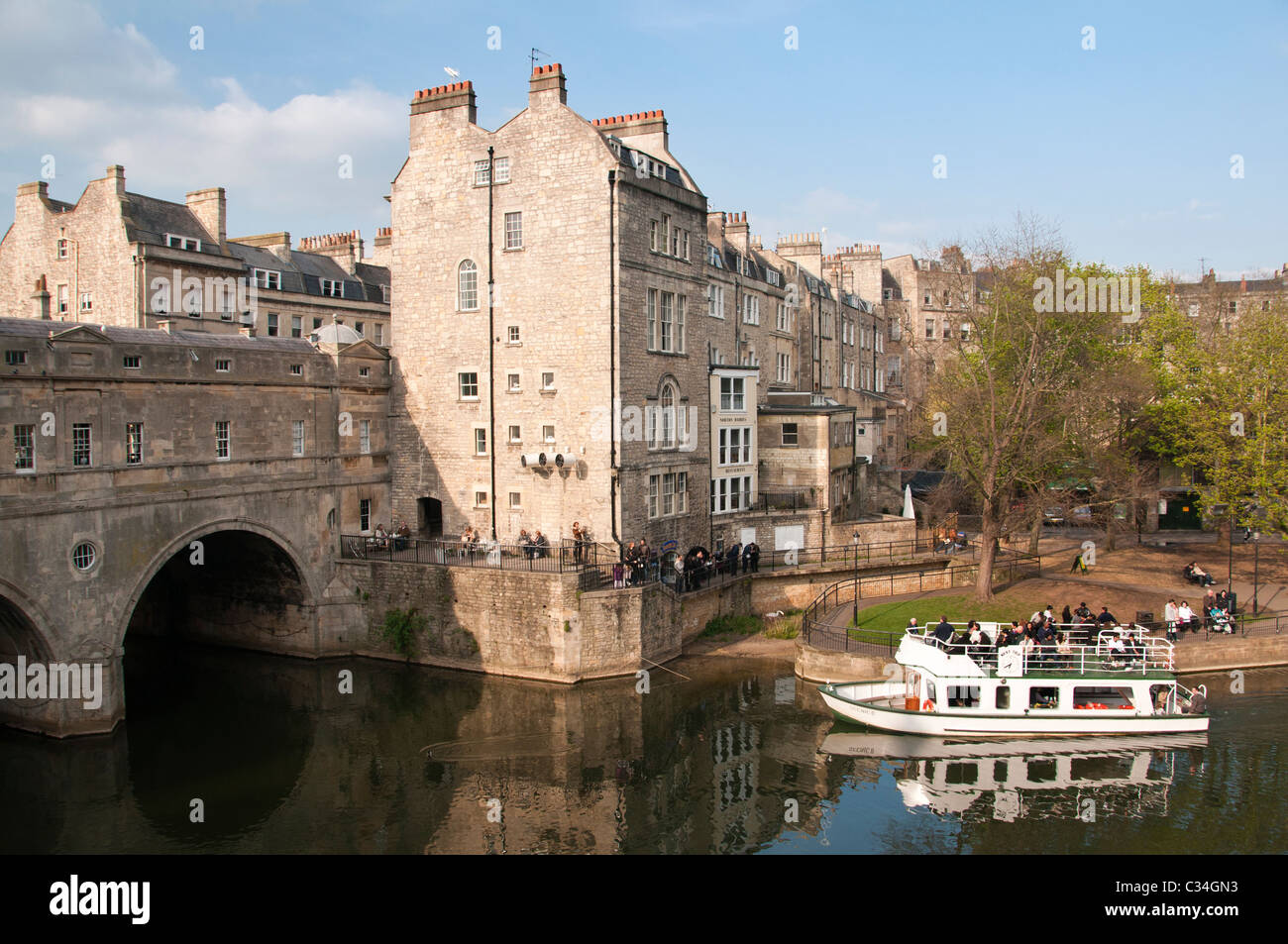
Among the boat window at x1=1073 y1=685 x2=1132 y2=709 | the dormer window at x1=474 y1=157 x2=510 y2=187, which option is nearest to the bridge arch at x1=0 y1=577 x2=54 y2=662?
the dormer window at x1=474 y1=157 x2=510 y2=187

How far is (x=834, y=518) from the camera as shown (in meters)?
43.1

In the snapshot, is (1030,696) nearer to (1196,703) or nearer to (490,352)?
(1196,703)

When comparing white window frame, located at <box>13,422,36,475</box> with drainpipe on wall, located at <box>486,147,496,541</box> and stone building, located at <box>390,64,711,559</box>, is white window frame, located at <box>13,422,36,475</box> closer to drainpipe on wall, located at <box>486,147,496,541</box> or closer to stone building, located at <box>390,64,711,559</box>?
stone building, located at <box>390,64,711,559</box>

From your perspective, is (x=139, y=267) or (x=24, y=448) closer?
(x=24, y=448)

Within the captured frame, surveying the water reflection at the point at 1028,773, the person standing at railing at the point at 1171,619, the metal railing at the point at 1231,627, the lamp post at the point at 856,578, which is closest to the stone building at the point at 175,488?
the lamp post at the point at 856,578

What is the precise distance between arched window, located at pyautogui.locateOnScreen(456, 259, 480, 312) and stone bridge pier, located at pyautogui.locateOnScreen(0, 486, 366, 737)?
27.4 ft

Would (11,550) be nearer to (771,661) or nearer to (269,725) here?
(269,725)

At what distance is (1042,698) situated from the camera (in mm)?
26141

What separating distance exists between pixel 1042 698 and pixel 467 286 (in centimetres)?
2373

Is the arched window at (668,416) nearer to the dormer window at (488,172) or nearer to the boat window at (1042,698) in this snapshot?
the dormer window at (488,172)

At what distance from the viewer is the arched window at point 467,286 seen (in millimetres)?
35469

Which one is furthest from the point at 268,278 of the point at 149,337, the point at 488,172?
the point at 149,337

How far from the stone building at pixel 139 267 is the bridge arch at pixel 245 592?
38.9 feet
